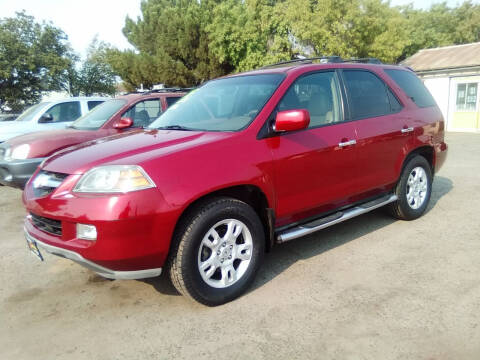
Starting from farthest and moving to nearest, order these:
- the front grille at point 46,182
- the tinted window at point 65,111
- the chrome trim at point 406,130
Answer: the tinted window at point 65,111, the chrome trim at point 406,130, the front grille at point 46,182

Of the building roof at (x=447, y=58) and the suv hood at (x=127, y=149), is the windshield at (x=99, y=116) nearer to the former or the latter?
the suv hood at (x=127, y=149)

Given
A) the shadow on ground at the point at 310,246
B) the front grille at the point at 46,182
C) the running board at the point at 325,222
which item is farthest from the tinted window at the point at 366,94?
the front grille at the point at 46,182

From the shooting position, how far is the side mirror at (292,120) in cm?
308

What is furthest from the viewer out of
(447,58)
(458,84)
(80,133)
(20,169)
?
(447,58)

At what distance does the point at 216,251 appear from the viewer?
2.97m

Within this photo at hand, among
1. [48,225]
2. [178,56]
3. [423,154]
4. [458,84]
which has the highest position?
[178,56]

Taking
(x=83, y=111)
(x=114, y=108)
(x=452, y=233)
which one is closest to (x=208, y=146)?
(x=452, y=233)

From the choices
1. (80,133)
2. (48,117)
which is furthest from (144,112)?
(48,117)

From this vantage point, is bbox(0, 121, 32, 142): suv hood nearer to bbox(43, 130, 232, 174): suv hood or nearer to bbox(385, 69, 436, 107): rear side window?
bbox(43, 130, 232, 174): suv hood

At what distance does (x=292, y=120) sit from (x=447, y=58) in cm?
1964

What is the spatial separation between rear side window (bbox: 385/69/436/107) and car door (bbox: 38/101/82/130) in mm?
6349

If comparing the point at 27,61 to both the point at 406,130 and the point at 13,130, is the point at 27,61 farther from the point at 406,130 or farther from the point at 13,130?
the point at 406,130

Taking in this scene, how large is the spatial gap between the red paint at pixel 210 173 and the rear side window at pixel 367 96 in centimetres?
9

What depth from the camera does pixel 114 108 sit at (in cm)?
664
